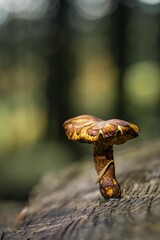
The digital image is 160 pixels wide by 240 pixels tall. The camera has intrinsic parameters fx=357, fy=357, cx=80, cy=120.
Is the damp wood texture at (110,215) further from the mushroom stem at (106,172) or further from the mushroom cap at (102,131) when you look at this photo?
the mushroom cap at (102,131)

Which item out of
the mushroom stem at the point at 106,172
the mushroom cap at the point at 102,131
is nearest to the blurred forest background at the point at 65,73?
the mushroom stem at the point at 106,172

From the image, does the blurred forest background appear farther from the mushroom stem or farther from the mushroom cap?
the mushroom cap

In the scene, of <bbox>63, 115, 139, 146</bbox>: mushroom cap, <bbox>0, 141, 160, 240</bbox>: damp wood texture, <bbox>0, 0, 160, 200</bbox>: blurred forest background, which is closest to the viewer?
<bbox>0, 141, 160, 240</bbox>: damp wood texture

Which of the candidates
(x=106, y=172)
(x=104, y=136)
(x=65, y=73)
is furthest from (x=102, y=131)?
(x=65, y=73)

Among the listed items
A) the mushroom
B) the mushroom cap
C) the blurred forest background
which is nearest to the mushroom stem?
the mushroom

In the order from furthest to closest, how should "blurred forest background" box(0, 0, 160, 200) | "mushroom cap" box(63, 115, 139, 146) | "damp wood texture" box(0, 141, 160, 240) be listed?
"blurred forest background" box(0, 0, 160, 200) → "mushroom cap" box(63, 115, 139, 146) → "damp wood texture" box(0, 141, 160, 240)

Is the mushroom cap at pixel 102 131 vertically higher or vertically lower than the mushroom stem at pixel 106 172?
higher

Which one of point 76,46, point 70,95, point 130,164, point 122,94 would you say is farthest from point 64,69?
point 130,164

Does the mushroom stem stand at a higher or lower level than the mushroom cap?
lower

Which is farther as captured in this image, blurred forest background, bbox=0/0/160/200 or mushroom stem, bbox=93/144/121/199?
blurred forest background, bbox=0/0/160/200
